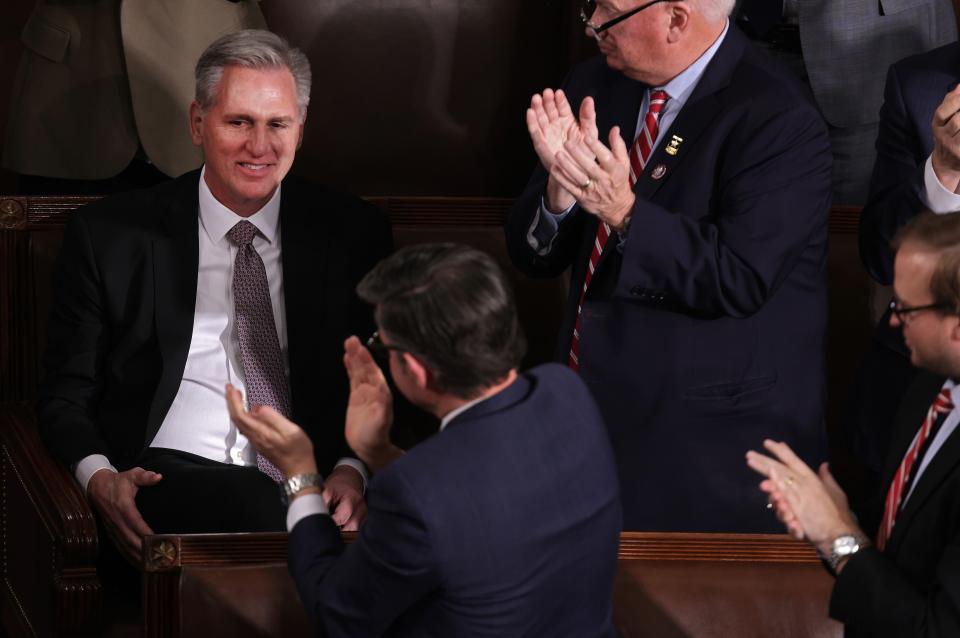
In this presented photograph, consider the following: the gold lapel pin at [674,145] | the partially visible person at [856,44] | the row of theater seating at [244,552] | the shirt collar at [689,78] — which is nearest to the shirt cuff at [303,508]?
the row of theater seating at [244,552]

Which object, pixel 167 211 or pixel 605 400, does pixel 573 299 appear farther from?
pixel 167 211

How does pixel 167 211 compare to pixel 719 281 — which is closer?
pixel 719 281

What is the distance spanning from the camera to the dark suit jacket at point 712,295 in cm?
248

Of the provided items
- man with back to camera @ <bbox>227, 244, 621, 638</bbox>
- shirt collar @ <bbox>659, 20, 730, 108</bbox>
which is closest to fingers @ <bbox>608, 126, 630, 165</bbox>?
shirt collar @ <bbox>659, 20, 730, 108</bbox>

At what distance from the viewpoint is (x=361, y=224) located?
307 centimetres

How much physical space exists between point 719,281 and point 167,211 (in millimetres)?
1182

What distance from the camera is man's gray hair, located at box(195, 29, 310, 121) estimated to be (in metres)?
Result: 2.92

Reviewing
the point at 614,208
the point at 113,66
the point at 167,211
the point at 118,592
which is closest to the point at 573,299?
the point at 614,208

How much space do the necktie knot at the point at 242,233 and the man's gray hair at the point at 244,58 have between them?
246mm

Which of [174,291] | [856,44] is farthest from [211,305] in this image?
[856,44]

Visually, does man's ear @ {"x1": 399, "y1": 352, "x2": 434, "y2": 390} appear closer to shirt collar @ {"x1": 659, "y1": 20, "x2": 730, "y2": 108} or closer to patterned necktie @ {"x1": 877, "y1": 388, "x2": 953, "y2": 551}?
patterned necktie @ {"x1": 877, "y1": 388, "x2": 953, "y2": 551}

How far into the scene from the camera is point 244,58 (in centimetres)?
292

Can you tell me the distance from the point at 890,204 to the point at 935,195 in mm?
111

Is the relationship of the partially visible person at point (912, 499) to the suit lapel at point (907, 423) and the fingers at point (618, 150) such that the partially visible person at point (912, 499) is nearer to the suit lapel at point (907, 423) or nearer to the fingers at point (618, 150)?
the suit lapel at point (907, 423)
